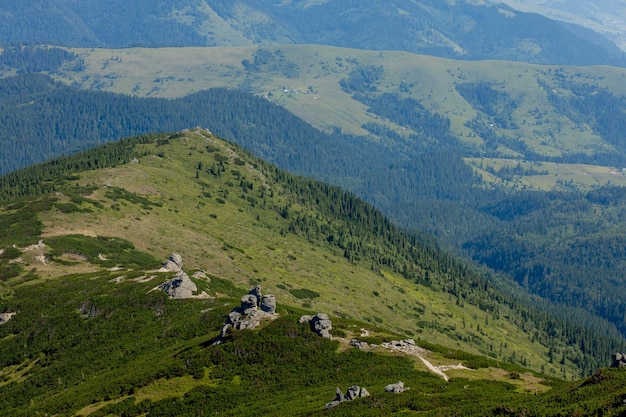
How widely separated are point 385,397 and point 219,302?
62601mm

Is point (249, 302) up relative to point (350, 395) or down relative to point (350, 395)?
down

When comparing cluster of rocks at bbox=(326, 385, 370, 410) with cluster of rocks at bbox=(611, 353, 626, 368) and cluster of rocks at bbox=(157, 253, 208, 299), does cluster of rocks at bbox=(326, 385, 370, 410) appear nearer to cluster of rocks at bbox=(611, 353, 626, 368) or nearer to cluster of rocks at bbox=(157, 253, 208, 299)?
cluster of rocks at bbox=(611, 353, 626, 368)

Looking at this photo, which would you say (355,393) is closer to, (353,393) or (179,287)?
(353,393)

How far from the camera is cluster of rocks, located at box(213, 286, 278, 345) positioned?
370 ft

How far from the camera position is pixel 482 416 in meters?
73.2

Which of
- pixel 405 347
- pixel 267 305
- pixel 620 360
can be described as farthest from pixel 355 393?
pixel 267 305

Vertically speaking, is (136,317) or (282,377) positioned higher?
(282,377)

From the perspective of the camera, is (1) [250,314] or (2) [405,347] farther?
(1) [250,314]

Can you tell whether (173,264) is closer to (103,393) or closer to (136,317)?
(136,317)

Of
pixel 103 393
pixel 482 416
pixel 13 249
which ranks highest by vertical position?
pixel 482 416

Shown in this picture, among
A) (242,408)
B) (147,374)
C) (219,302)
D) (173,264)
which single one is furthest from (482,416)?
(173,264)

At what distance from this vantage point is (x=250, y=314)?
115 m

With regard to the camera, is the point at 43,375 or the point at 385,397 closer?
the point at 385,397

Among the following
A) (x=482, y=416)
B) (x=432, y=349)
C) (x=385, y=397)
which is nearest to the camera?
(x=482, y=416)
